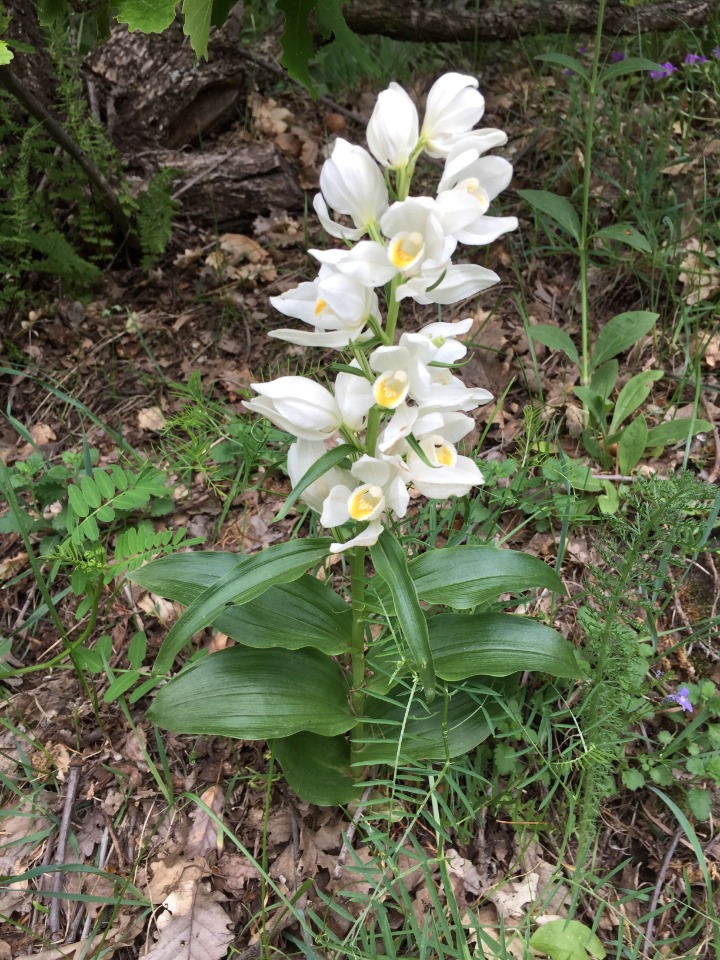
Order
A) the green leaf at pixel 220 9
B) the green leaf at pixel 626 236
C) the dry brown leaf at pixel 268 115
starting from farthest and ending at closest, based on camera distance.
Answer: the dry brown leaf at pixel 268 115 → the green leaf at pixel 626 236 → the green leaf at pixel 220 9

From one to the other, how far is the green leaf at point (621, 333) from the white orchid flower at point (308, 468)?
1.64 meters

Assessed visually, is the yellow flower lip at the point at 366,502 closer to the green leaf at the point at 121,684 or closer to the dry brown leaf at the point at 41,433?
the green leaf at the point at 121,684

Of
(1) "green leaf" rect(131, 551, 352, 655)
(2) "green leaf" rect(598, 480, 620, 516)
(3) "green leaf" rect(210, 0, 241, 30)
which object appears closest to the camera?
(1) "green leaf" rect(131, 551, 352, 655)

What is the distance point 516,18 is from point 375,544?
3.69 meters

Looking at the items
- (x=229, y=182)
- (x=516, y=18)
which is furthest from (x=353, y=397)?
(x=516, y=18)

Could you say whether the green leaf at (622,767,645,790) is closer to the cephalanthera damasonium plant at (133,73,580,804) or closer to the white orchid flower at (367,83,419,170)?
the cephalanthera damasonium plant at (133,73,580,804)

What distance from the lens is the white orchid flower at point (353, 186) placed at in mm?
1467

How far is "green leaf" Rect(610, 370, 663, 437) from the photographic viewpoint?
2.75 metres

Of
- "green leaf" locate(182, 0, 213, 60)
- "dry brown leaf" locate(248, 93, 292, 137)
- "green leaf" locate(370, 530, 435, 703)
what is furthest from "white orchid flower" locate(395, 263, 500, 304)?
"dry brown leaf" locate(248, 93, 292, 137)

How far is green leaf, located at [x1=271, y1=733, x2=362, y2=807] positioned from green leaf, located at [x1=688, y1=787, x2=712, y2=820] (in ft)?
3.18

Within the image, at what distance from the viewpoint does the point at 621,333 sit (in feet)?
9.29

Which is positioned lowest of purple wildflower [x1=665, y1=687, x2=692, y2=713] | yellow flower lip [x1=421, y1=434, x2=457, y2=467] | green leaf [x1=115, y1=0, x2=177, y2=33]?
purple wildflower [x1=665, y1=687, x2=692, y2=713]

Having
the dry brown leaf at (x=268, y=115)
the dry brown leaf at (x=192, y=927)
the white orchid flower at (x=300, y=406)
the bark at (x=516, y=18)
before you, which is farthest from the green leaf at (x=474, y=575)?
the dry brown leaf at (x=268, y=115)

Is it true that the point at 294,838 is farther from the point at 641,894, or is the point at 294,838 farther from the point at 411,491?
the point at 411,491
